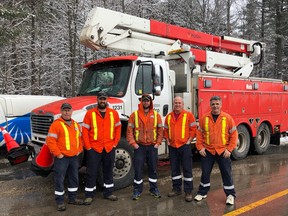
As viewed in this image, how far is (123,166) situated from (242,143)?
4737mm

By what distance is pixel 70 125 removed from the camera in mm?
5488

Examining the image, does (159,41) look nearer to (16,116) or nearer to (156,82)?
(156,82)

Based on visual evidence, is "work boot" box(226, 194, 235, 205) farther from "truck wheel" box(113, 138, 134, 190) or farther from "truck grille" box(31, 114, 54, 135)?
"truck grille" box(31, 114, 54, 135)

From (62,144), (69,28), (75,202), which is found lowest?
(75,202)

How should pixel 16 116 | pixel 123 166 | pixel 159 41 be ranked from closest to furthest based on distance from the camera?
pixel 123 166 → pixel 159 41 → pixel 16 116

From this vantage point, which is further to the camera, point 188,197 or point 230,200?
point 188,197

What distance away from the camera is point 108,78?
738 centimetres

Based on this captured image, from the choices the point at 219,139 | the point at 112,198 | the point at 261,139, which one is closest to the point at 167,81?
the point at 219,139

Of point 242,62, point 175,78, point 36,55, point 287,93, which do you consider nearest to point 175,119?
point 175,78

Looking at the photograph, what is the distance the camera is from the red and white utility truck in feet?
22.6

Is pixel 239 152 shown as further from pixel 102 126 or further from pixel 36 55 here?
pixel 36 55

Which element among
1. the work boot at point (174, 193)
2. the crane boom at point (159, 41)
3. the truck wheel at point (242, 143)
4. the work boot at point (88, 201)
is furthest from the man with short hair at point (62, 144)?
the truck wheel at point (242, 143)

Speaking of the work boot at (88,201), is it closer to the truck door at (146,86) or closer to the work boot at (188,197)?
the work boot at (188,197)

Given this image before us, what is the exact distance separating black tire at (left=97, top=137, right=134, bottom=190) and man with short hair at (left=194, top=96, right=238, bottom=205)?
154 centimetres
